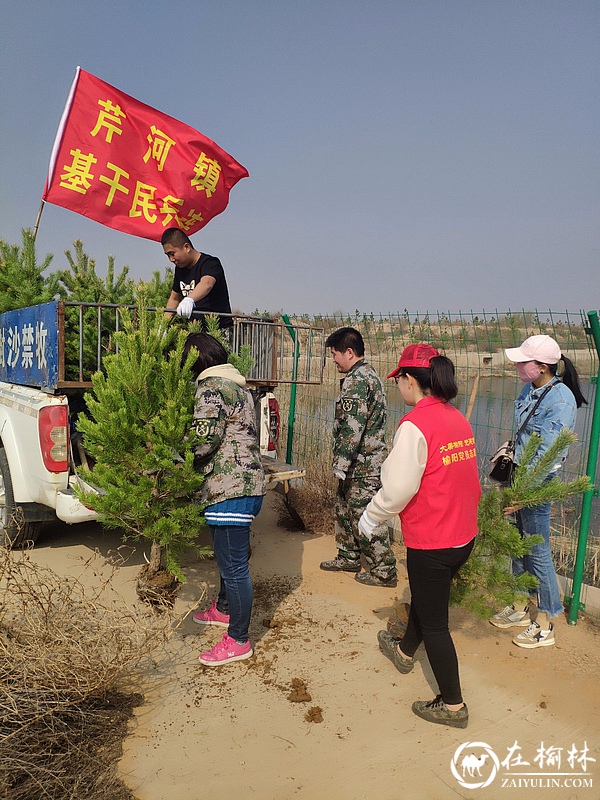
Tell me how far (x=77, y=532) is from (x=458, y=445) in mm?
4094

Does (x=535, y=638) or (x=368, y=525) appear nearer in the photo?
(x=368, y=525)

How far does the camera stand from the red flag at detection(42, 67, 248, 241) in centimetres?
513

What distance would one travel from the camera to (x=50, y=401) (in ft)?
12.7

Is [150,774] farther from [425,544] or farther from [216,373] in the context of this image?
[216,373]

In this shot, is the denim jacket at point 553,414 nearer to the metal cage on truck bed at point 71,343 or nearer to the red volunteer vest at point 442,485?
the red volunteer vest at point 442,485

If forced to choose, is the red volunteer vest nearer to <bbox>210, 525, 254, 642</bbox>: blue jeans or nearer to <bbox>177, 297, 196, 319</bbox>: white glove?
<bbox>210, 525, 254, 642</bbox>: blue jeans

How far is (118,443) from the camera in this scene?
10.0 ft

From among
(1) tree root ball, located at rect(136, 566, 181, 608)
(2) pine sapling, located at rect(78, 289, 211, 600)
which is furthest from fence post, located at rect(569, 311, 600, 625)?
(1) tree root ball, located at rect(136, 566, 181, 608)

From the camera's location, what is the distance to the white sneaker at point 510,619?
374 centimetres

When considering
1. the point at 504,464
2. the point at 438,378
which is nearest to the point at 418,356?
the point at 438,378

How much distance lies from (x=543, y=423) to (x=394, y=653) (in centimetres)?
158

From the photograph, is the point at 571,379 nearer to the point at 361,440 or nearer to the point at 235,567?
the point at 361,440

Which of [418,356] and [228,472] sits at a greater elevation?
[418,356]

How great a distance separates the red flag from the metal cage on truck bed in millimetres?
1302
